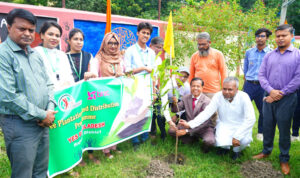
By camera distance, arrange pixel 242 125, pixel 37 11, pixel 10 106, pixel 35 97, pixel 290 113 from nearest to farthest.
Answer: pixel 10 106 → pixel 35 97 → pixel 290 113 → pixel 242 125 → pixel 37 11

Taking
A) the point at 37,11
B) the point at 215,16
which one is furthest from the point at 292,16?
the point at 37,11

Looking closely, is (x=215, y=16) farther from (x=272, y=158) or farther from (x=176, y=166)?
(x=176, y=166)

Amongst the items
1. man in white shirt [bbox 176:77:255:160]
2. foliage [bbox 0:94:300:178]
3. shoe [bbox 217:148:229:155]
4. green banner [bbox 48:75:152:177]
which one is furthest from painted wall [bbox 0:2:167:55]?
shoe [bbox 217:148:229:155]

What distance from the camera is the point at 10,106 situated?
1957mm

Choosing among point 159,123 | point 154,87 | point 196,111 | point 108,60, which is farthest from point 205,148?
point 108,60

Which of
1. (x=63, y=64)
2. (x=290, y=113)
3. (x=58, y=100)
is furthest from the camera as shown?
(x=290, y=113)

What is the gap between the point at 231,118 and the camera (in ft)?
12.5

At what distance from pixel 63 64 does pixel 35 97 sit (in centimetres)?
94

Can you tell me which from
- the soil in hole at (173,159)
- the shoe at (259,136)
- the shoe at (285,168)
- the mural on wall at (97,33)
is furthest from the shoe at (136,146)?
the mural on wall at (97,33)

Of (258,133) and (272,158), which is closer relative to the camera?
(272,158)

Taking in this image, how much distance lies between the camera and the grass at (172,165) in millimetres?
3168

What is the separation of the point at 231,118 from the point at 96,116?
2306 millimetres

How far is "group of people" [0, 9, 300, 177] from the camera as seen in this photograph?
2.04 m

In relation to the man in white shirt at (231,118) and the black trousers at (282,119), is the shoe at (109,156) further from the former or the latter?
the black trousers at (282,119)
